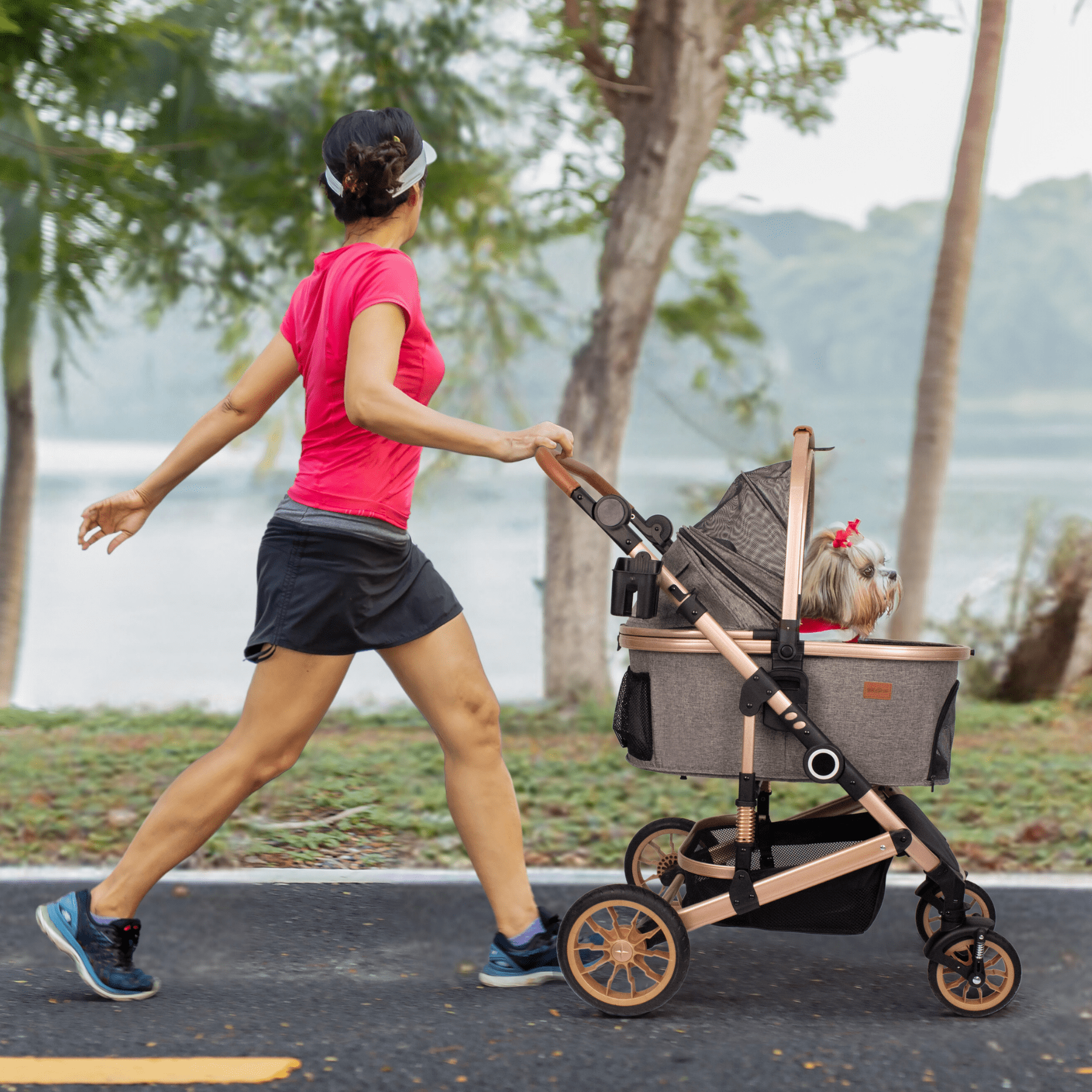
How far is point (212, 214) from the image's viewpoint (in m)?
6.92

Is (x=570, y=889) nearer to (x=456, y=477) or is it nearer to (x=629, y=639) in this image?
(x=629, y=639)

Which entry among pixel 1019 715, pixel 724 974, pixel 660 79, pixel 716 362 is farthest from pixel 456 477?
pixel 724 974

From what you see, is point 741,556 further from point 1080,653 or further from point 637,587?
point 1080,653

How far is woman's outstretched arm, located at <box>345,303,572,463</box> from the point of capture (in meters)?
2.63

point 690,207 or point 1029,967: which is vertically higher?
point 690,207

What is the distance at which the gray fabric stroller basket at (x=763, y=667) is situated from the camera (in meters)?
2.72

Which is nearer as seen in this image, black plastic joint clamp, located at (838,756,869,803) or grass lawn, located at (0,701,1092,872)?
black plastic joint clamp, located at (838,756,869,803)

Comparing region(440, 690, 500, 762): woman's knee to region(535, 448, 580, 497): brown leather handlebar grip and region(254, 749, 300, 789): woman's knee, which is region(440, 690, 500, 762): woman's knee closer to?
region(254, 749, 300, 789): woman's knee

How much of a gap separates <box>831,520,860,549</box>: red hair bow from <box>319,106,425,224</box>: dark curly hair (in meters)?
1.23

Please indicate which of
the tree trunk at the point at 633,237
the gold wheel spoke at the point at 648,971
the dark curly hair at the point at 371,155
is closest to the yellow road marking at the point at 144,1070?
the gold wheel spoke at the point at 648,971

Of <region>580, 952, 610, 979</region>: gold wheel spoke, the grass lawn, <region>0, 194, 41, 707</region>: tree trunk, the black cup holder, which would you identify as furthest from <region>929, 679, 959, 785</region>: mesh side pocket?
<region>0, 194, 41, 707</region>: tree trunk

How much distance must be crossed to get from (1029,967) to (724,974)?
786 millimetres

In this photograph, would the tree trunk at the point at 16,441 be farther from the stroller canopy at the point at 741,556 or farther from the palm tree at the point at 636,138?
the stroller canopy at the point at 741,556

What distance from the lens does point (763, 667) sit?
2.74 metres
